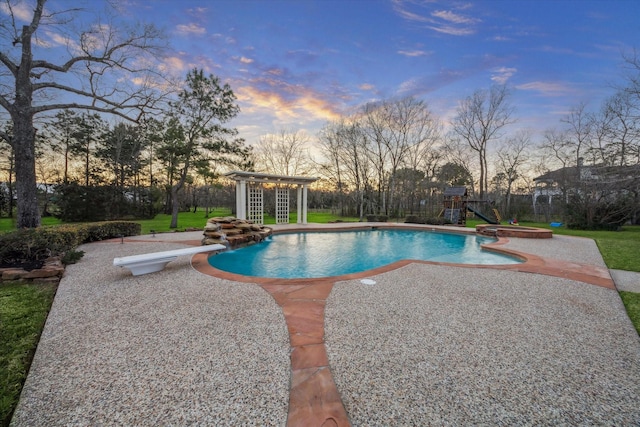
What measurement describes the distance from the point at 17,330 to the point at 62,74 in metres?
9.80

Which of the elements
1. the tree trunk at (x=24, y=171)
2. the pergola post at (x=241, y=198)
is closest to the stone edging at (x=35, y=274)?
the tree trunk at (x=24, y=171)

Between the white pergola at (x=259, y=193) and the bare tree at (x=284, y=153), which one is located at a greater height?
the bare tree at (x=284, y=153)

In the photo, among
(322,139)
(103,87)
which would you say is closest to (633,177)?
(103,87)

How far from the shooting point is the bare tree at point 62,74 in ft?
22.7

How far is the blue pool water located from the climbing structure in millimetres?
5085

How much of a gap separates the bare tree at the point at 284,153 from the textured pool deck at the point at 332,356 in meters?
22.2

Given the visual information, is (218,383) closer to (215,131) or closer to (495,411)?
(495,411)

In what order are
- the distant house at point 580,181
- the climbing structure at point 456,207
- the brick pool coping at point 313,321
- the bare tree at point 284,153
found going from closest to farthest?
the brick pool coping at point 313,321 → the distant house at point 580,181 → the climbing structure at point 456,207 → the bare tree at point 284,153

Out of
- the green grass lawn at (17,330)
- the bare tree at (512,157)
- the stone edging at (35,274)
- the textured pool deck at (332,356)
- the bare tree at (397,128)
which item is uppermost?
the bare tree at (397,128)

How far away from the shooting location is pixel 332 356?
2197mm

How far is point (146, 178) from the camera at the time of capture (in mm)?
24328

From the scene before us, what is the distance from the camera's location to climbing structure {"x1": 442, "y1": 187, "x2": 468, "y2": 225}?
1667cm

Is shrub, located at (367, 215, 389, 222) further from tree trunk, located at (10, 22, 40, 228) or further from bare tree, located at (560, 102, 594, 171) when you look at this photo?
tree trunk, located at (10, 22, 40, 228)

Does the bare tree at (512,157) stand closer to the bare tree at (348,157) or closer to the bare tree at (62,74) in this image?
the bare tree at (348,157)
